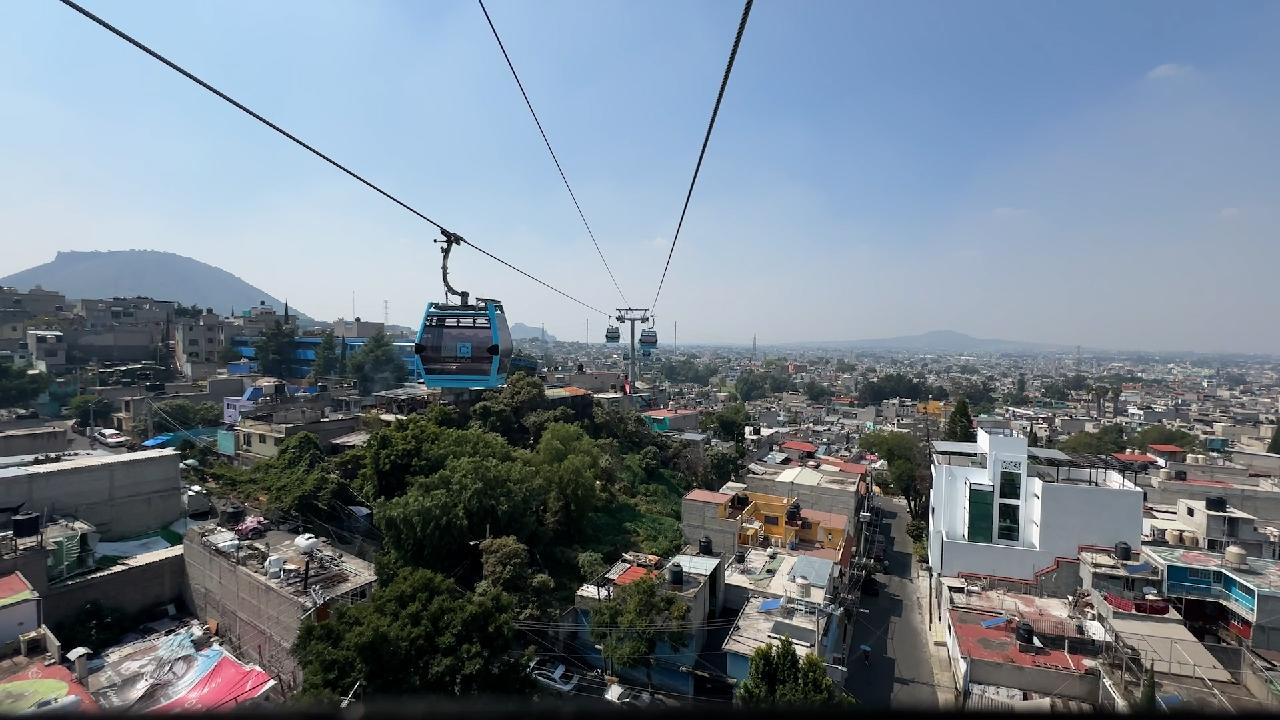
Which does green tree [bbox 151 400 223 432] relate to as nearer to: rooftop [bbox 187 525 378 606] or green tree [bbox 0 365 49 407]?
green tree [bbox 0 365 49 407]

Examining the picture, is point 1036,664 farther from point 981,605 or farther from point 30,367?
point 30,367

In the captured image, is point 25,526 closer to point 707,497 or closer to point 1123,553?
point 707,497

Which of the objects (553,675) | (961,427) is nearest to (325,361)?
(553,675)

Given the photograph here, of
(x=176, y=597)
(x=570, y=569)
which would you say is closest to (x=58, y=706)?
(x=176, y=597)

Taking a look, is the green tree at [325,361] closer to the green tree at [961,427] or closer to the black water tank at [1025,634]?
the green tree at [961,427]

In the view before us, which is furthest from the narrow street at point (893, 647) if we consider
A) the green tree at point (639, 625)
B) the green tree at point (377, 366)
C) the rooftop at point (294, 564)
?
the green tree at point (377, 366)

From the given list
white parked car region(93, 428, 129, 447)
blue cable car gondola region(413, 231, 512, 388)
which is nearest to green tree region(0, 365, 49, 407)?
white parked car region(93, 428, 129, 447)
